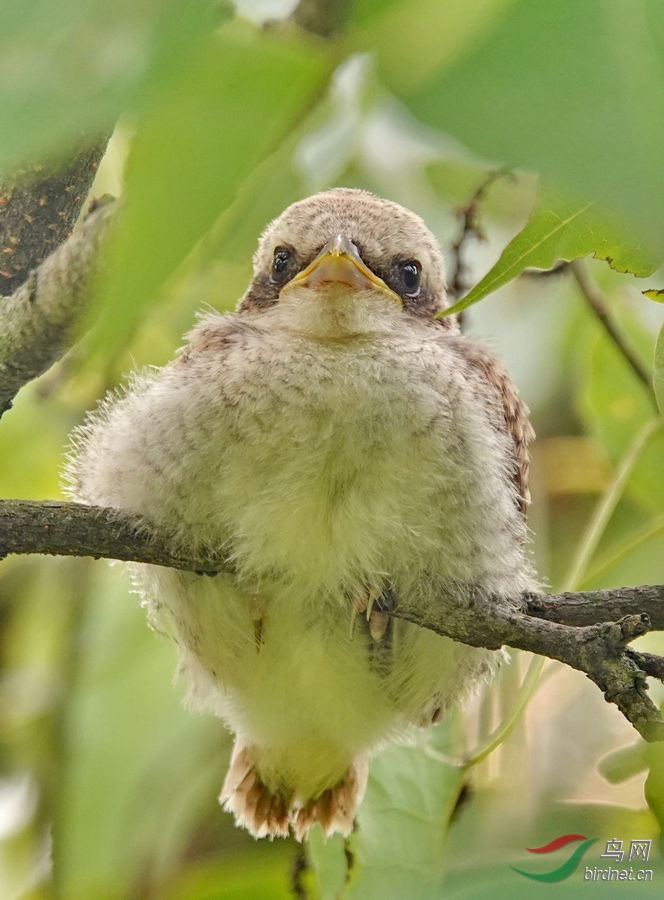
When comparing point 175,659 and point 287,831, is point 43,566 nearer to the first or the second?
point 175,659

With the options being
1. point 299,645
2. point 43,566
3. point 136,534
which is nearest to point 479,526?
point 299,645

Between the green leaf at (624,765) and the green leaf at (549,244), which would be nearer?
the green leaf at (549,244)

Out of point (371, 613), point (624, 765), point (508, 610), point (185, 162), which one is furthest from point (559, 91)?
point (624, 765)

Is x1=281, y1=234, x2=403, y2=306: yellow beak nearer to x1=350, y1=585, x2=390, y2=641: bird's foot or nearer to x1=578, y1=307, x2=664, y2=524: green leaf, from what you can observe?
x1=350, y1=585, x2=390, y2=641: bird's foot

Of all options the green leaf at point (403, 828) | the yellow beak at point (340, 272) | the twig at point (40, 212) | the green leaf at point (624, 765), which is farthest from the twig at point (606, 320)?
the twig at point (40, 212)

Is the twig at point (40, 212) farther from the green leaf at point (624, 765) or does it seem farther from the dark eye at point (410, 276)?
the green leaf at point (624, 765)
